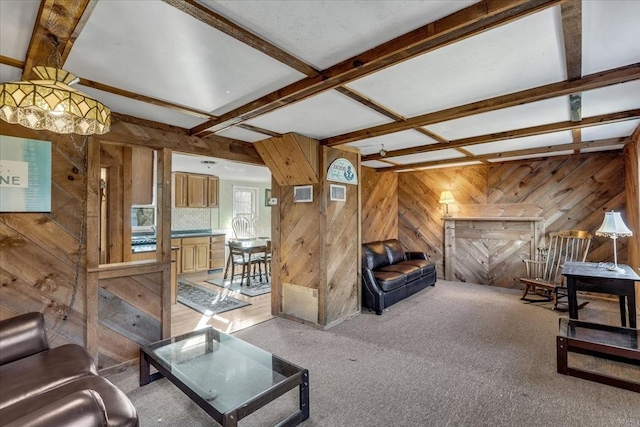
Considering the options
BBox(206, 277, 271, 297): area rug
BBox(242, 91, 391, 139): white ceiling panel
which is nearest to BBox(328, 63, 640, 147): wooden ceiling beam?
BBox(242, 91, 391, 139): white ceiling panel

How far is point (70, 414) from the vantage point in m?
0.98

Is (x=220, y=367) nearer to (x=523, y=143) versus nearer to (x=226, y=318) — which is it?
(x=226, y=318)

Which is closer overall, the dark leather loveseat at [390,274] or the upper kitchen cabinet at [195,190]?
the dark leather loveseat at [390,274]

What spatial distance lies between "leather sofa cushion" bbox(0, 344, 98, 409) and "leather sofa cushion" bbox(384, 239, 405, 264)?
14.1 feet

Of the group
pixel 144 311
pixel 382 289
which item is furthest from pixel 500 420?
pixel 144 311

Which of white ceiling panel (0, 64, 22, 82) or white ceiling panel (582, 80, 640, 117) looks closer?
white ceiling panel (0, 64, 22, 82)

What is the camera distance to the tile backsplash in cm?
667

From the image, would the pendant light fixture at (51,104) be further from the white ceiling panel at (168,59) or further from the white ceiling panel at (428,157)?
the white ceiling panel at (428,157)

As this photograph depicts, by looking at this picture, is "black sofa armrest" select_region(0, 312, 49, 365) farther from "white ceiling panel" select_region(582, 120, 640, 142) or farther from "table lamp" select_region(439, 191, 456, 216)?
"table lamp" select_region(439, 191, 456, 216)

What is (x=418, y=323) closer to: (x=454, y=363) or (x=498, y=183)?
(x=454, y=363)

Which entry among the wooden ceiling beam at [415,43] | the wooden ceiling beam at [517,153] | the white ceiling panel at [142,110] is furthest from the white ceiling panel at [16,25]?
the wooden ceiling beam at [517,153]

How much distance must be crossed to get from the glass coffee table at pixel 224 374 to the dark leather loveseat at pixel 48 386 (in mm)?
439

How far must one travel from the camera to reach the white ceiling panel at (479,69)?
4.98 feet

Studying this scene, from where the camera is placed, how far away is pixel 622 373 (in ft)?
8.05
